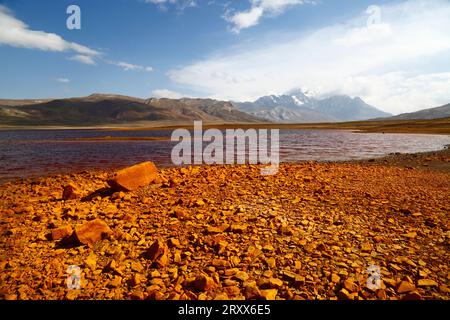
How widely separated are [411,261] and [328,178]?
339 inches

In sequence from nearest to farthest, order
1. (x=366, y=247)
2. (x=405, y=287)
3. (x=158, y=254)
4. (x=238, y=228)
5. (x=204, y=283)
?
(x=405, y=287) < (x=204, y=283) < (x=158, y=254) < (x=366, y=247) < (x=238, y=228)

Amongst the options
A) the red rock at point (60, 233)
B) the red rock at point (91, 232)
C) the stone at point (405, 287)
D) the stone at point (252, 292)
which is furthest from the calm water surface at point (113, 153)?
the stone at point (405, 287)

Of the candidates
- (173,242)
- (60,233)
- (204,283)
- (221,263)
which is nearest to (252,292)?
(204,283)

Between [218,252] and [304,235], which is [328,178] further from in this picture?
[218,252]

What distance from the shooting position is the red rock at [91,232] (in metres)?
6.99

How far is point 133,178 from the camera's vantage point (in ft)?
39.6

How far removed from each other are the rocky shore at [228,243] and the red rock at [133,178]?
102 mm

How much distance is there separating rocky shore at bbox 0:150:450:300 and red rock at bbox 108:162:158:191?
0.10m

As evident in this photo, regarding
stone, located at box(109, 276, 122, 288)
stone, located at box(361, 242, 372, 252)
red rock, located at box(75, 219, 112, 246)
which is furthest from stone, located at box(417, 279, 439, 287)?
red rock, located at box(75, 219, 112, 246)

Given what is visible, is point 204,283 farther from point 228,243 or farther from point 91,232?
point 91,232

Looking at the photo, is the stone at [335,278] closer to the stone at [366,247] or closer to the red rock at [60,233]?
the stone at [366,247]

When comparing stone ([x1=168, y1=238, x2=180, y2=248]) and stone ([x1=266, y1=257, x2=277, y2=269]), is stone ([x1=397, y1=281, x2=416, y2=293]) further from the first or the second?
stone ([x1=168, y1=238, x2=180, y2=248])

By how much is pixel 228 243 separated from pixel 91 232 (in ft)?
12.8
